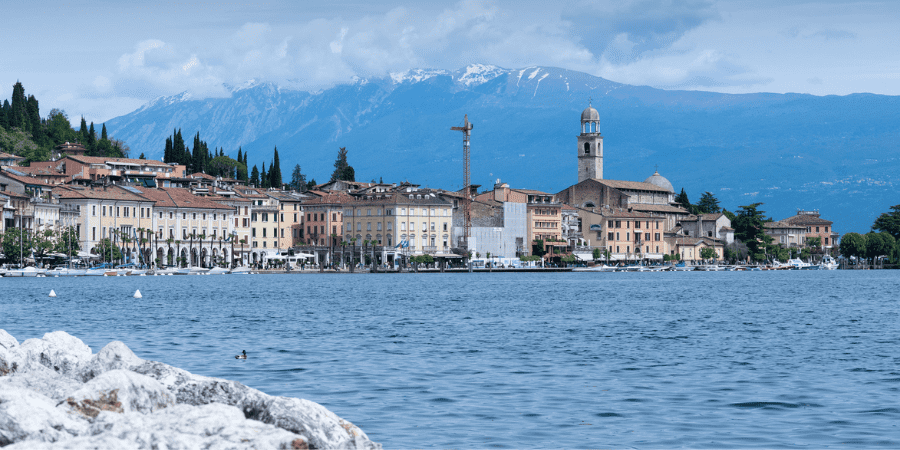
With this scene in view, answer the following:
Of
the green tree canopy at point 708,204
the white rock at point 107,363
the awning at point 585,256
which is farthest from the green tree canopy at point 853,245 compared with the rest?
the white rock at point 107,363

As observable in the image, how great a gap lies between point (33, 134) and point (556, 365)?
402ft

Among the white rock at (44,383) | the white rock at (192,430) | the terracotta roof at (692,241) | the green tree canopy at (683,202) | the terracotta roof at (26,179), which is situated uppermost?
the green tree canopy at (683,202)

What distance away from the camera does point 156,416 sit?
28.8 feet

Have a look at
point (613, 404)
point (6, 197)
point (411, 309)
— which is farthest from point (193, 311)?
point (6, 197)

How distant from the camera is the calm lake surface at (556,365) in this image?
46.3 ft

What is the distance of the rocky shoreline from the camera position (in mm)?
8289

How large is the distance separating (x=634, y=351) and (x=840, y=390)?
6.79 meters

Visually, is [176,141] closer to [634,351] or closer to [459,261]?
[459,261]

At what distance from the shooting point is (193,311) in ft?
138

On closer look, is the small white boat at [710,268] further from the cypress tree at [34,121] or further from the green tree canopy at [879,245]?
the cypress tree at [34,121]

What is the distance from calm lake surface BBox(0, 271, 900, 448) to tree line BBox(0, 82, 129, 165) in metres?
88.5

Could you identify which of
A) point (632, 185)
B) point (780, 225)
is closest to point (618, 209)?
point (632, 185)

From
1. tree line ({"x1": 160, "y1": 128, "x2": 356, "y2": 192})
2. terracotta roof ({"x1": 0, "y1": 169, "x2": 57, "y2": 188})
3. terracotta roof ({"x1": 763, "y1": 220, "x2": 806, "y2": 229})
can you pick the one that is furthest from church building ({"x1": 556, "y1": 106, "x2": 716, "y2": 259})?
terracotta roof ({"x1": 0, "y1": 169, "x2": 57, "y2": 188})

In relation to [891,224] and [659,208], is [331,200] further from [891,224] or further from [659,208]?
[891,224]
